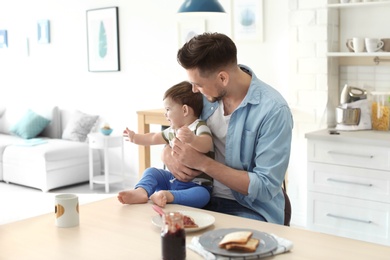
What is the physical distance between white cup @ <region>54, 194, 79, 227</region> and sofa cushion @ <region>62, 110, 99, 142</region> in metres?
4.30

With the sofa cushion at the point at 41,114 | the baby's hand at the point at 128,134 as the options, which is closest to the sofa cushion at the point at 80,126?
the sofa cushion at the point at 41,114

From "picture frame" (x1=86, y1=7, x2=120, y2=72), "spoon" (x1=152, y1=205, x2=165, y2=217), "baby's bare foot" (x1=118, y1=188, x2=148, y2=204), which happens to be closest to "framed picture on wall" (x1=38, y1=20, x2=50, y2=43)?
"picture frame" (x1=86, y1=7, x2=120, y2=72)

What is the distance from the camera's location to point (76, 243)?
67.6 inches

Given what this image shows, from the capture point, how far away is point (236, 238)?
1.60 metres

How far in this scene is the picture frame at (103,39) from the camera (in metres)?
5.84

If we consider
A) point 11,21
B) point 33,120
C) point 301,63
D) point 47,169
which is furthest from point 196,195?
point 11,21

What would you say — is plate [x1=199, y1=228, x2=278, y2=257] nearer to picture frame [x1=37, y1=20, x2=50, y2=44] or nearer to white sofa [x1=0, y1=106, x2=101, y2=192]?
white sofa [x1=0, y1=106, x2=101, y2=192]

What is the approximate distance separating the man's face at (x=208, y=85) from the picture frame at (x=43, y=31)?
4.73 m

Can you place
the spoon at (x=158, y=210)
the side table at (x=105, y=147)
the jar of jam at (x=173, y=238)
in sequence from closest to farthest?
the jar of jam at (x=173, y=238)
the spoon at (x=158, y=210)
the side table at (x=105, y=147)

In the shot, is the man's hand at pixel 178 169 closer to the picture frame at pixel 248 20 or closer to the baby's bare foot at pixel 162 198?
the baby's bare foot at pixel 162 198

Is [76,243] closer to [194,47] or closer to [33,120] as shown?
[194,47]

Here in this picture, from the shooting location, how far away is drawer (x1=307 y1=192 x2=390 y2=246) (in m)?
3.53

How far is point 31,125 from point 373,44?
4075mm

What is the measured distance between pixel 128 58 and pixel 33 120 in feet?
4.92
